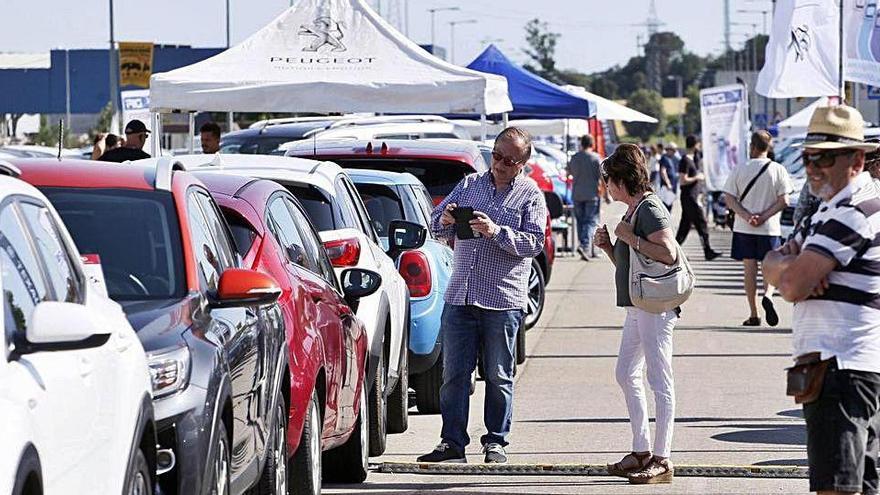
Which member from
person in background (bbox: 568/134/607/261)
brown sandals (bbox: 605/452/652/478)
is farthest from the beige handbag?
person in background (bbox: 568/134/607/261)

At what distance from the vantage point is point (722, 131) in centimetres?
3566

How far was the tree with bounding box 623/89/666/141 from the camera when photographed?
179363mm

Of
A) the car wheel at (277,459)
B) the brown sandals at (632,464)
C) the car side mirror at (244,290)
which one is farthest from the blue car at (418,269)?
the car side mirror at (244,290)

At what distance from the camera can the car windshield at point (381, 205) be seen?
12.8 metres

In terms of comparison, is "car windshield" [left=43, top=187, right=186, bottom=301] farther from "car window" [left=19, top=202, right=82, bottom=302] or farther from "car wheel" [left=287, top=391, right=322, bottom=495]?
"car wheel" [left=287, top=391, right=322, bottom=495]

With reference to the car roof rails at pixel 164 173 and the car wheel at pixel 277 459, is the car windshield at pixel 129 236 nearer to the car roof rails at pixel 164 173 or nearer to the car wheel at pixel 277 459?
the car roof rails at pixel 164 173

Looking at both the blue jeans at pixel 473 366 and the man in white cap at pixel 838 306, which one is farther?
the blue jeans at pixel 473 366

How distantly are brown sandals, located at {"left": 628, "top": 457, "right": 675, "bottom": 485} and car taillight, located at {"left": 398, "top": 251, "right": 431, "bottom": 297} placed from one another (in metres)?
3.11

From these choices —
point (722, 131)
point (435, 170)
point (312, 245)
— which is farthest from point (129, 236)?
point (722, 131)

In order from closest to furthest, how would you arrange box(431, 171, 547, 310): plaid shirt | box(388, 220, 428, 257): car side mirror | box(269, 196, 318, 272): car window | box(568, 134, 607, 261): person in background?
1. box(269, 196, 318, 272): car window
2. box(431, 171, 547, 310): plaid shirt
3. box(388, 220, 428, 257): car side mirror
4. box(568, 134, 607, 261): person in background

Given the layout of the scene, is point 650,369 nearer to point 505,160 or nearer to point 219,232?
point 505,160

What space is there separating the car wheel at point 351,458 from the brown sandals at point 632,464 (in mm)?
1249

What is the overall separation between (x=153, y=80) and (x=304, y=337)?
34.8 ft

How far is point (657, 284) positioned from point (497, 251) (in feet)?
3.12
